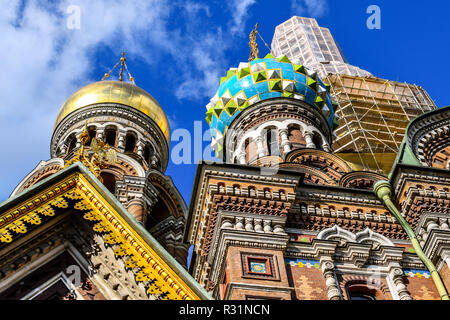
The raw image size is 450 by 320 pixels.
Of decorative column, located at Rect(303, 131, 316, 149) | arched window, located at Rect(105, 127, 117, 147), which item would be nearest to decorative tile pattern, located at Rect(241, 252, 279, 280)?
decorative column, located at Rect(303, 131, 316, 149)

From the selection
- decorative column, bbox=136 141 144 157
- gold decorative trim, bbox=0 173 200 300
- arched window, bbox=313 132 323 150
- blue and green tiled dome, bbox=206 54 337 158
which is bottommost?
gold decorative trim, bbox=0 173 200 300

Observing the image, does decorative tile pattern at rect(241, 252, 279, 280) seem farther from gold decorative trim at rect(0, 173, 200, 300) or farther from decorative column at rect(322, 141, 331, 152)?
decorative column at rect(322, 141, 331, 152)

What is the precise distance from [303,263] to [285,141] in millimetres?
5363

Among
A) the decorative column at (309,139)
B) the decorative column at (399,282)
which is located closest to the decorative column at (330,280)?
the decorative column at (399,282)

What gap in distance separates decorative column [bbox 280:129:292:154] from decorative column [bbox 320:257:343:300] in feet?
16.1

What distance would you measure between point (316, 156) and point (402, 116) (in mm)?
10098

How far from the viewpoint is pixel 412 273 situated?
8.51m

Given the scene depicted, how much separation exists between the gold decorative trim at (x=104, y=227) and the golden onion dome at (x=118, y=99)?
555 inches

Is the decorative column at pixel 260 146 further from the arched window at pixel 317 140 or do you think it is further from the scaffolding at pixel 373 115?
the scaffolding at pixel 373 115

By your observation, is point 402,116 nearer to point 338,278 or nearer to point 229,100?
point 229,100

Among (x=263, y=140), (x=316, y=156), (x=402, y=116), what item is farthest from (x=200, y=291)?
(x=402, y=116)

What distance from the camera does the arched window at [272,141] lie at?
13.3 m

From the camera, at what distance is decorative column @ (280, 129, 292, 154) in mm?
13217

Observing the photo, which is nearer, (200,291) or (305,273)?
(200,291)
